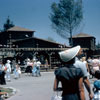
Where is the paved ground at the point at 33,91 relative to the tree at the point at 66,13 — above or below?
below

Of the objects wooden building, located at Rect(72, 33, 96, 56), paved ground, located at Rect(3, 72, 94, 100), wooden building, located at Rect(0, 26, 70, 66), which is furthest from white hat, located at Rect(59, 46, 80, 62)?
wooden building, located at Rect(72, 33, 96, 56)

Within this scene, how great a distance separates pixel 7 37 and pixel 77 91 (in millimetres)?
54655

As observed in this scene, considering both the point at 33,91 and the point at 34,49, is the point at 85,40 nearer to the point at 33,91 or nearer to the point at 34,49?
the point at 34,49

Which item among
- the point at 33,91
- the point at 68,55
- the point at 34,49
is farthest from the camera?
the point at 34,49

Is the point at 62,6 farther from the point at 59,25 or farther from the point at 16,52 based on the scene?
the point at 16,52

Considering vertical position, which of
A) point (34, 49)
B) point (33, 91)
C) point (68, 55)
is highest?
point (34, 49)

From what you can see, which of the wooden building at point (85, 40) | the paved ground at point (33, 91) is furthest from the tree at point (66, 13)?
the paved ground at point (33, 91)

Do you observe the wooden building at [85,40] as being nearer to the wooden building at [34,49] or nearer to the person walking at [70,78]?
the wooden building at [34,49]

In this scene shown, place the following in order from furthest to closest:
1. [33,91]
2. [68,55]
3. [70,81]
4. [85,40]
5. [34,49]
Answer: [85,40]
[34,49]
[33,91]
[68,55]
[70,81]

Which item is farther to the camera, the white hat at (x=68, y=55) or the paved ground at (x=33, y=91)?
the paved ground at (x=33, y=91)

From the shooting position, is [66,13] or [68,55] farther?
[66,13]

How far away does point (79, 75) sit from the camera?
4348 mm

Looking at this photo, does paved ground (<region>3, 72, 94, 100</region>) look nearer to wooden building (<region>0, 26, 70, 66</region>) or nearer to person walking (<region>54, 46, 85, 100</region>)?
person walking (<region>54, 46, 85, 100</region>)

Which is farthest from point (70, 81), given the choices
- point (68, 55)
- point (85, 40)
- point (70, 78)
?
point (85, 40)
